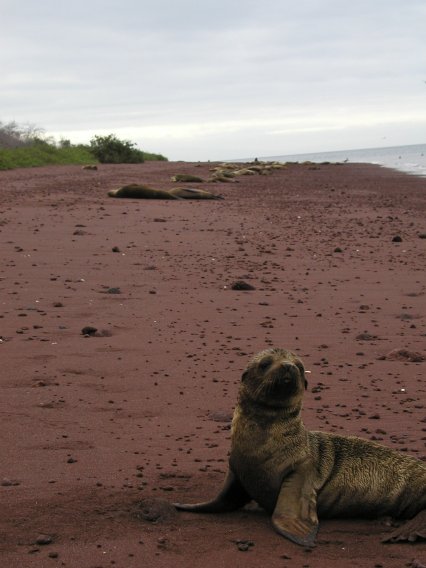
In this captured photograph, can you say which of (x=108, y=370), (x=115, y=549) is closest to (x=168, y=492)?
(x=115, y=549)

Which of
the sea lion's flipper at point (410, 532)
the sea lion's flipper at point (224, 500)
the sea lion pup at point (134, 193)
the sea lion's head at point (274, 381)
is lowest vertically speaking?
the sea lion's flipper at point (410, 532)

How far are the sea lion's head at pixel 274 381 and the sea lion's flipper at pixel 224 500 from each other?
39 cm

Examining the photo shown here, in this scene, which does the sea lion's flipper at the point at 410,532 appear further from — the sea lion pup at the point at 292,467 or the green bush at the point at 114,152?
the green bush at the point at 114,152

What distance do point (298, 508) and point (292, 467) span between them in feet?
0.74

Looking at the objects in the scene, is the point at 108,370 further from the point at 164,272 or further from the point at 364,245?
the point at 364,245

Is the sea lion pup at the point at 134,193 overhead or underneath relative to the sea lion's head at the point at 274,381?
overhead

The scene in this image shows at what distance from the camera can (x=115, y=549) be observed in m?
3.90

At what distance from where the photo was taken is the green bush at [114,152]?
5322 centimetres

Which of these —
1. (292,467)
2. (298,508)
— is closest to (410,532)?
(298,508)

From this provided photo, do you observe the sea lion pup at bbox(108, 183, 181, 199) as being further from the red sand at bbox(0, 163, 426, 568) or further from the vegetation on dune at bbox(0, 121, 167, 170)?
the vegetation on dune at bbox(0, 121, 167, 170)

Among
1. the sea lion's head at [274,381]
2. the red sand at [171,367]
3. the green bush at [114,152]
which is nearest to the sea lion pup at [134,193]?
the red sand at [171,367]

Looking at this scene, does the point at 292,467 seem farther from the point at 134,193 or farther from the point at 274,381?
the point at 134,193

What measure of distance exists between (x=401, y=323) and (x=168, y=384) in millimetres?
3005

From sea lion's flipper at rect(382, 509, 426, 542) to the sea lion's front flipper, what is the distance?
34 centimetres
